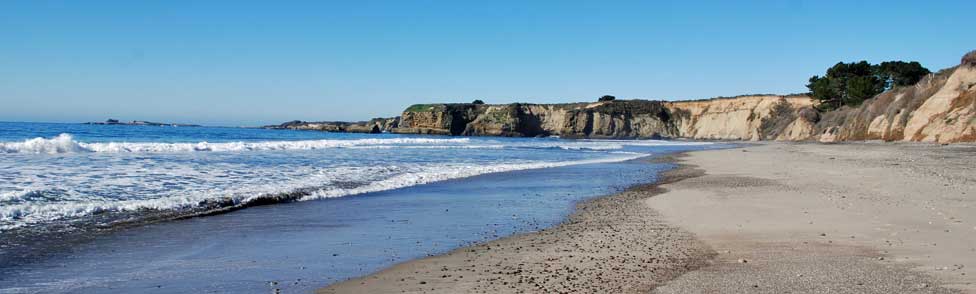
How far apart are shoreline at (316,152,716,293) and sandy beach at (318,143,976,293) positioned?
0.04 ft

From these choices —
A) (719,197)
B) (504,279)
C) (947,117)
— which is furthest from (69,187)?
(947,117)

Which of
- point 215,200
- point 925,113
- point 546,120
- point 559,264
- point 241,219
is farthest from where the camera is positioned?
point 546,120

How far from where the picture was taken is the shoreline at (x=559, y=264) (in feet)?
17.4

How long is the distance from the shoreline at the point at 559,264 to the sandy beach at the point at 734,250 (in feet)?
0.04

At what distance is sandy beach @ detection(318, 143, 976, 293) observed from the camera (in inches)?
206

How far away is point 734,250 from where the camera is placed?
681 centimetres

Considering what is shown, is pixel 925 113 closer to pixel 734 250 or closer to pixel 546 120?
pixel 734 250

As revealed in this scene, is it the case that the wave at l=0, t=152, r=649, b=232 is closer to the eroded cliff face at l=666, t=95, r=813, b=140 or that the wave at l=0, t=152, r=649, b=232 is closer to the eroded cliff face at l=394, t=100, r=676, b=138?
the eroded cliff face at l=666, t=95, r=813, b=140

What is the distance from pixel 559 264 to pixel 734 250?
208cm

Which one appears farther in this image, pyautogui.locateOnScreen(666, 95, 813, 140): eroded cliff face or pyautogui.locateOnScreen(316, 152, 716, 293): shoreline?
pyautogui.locateOnScreen(666, 95, 813, 140): eroded cliff face

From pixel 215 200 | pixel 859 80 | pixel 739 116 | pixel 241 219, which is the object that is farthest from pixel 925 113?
pixel 739 116

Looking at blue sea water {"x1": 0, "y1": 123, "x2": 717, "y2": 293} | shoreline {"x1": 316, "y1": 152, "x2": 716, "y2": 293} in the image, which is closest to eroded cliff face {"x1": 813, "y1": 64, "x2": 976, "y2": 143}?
blue sea water {"x1": 0, "y1": 123, "x2": 717, "y2": 293}

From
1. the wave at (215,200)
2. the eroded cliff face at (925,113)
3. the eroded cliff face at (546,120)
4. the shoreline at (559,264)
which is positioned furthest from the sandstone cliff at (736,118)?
the shoreline at (559,264)

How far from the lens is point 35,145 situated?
23.7 meters
